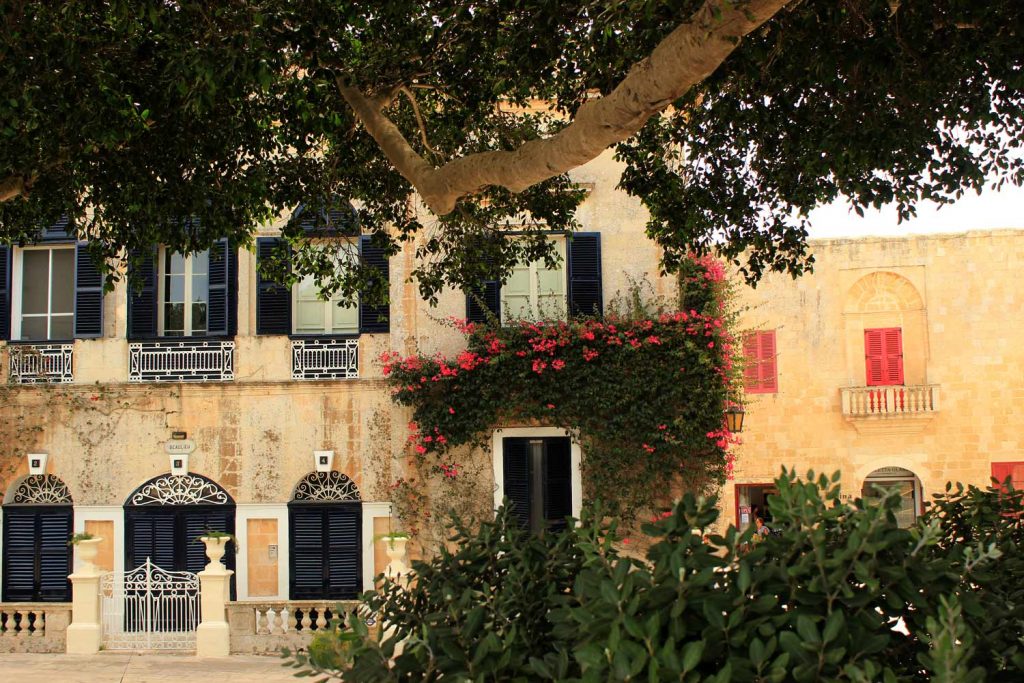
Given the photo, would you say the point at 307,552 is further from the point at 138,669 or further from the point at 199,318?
the point at 199,318

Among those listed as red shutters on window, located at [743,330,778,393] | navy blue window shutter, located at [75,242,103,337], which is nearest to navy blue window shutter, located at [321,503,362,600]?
navy blue window shutter, located at [75,242,103,337]

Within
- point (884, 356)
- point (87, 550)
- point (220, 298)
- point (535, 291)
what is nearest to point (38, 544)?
point (87, 550)

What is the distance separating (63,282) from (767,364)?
15366 mm

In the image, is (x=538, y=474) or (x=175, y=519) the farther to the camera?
(x=175, y=519)

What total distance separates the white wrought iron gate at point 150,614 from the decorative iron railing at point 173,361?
2.98 meters

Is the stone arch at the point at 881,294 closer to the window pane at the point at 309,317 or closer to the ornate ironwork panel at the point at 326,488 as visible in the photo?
the window pane at the point at 309,317

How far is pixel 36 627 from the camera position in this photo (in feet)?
42.7

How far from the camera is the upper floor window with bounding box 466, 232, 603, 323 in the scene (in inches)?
570

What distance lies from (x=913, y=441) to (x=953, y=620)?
2203 cm

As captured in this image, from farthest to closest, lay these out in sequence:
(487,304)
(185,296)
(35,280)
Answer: (35,280), (185,296), (487,304)

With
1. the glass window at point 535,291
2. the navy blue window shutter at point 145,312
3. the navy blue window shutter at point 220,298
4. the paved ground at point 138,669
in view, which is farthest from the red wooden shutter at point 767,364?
the paved ground at point 138,669

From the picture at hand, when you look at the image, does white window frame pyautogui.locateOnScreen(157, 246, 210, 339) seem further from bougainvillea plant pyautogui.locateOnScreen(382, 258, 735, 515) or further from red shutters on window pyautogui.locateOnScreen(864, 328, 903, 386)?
red shutters on window pyautogui.locateOnScreen(864, 328, 903, 386)

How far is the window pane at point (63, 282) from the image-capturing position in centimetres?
1507

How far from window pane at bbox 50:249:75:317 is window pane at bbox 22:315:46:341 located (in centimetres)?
21
